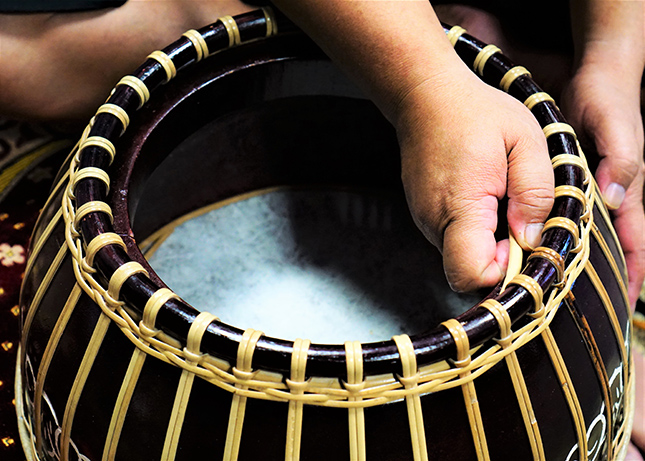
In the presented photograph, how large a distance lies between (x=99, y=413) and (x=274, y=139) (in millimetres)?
414

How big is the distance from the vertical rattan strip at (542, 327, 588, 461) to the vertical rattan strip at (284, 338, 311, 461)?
0.64 ft

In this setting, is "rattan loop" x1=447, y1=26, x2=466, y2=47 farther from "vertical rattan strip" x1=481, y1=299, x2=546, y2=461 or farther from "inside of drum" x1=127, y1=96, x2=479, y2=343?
"vertical rattan strip" x1=481, y1=299, x2=546, y2=461

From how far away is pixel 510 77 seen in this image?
0.67 metres

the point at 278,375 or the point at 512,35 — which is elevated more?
the point at 512,35

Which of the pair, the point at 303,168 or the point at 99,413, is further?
the point at 303,168

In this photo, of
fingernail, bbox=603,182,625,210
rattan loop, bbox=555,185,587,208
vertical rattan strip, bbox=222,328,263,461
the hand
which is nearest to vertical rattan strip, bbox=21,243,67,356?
vertical rattan strip, bbox=222,328,263,461

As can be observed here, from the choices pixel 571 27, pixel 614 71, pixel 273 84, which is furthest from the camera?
pixel 571 27

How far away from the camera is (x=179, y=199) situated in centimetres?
83

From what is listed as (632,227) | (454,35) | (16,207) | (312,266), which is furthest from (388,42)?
(16,207)

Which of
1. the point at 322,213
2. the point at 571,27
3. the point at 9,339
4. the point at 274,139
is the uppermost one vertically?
the point at 571,27

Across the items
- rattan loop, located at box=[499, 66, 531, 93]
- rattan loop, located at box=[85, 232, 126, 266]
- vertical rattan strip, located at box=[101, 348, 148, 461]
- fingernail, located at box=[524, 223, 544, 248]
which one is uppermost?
rattan loop, located at box=[499, 66, 531, 93]

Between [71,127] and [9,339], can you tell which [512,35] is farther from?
[9,339]

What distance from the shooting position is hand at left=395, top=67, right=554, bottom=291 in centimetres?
56

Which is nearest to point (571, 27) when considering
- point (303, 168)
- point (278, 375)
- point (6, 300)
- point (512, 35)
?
point (512, 35)
